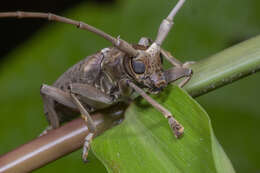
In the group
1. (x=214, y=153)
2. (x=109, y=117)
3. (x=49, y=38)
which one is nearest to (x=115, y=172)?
(x=214, y=153)

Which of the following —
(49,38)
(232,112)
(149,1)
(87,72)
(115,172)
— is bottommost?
(232,112)

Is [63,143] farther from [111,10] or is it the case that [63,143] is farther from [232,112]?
[111,10]

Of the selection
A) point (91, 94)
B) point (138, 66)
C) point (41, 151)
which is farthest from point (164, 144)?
point (91, 94)

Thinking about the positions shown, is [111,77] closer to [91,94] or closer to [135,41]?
[91,94]

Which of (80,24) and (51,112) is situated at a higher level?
(80,24)

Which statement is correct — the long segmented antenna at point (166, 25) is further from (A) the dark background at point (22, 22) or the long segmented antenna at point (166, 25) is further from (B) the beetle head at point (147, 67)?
(A) the dark background at point (22, 22)

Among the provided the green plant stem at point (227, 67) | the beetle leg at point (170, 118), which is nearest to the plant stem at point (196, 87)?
the green plant stem at point (227, 67)
